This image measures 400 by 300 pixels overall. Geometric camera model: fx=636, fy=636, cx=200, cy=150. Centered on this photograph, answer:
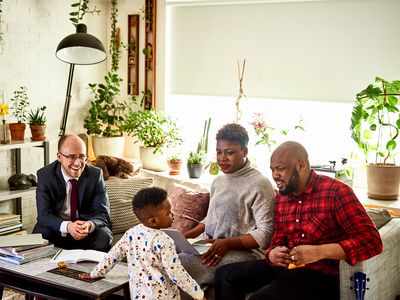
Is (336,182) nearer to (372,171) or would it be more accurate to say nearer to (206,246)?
(206,246)

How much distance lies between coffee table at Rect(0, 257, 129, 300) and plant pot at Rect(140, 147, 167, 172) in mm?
2519

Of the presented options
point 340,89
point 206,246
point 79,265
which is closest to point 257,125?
point 340,89

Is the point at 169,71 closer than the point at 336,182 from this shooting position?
No

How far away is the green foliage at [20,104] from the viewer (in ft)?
18.2

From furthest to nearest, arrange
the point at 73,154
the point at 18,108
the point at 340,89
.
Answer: the point at 18,108, the point at 340,89, the point at 73,154

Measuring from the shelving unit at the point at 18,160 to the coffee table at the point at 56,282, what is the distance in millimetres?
2057

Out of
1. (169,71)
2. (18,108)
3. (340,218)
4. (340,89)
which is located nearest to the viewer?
(340,218)

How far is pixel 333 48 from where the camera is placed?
16.6 feet

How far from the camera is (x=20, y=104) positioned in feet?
18.3

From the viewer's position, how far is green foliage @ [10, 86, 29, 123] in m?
5.55

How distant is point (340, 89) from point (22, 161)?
9.33ft

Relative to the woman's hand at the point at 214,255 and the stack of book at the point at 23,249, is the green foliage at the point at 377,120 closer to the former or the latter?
the woman's hand at the point at 214,255

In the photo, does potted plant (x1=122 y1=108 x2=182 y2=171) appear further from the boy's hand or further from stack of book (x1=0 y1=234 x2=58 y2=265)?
the boy's hand

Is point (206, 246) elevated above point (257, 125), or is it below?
below
